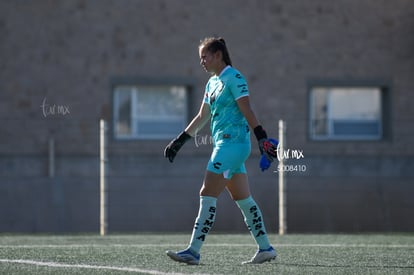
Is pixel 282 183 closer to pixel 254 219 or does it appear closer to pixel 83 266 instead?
pixel 254 219

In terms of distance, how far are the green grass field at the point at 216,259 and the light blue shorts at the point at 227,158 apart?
80 cm

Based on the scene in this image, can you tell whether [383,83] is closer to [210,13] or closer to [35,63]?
[210,13]

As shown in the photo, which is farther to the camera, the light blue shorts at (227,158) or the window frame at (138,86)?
the window frame at (138,86)

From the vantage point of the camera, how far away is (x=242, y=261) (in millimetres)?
9719

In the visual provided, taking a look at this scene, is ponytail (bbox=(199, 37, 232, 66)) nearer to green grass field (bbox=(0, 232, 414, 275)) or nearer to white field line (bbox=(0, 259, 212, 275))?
green grass field (bbox=(0, 232, 414, 275))

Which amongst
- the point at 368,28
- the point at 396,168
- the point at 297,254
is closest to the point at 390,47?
the point at 368,28

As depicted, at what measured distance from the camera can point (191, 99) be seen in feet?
76.7

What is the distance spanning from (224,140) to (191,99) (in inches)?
563

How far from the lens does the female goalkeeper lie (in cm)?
905

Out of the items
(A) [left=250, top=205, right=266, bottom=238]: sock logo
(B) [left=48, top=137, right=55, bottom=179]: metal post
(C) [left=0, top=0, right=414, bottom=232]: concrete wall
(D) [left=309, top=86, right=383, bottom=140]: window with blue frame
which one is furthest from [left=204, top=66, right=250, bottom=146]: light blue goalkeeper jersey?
(D) [left=309, top=86, right=383, bottom=140]: window with blue frame

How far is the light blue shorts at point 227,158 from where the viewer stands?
9.04 metres

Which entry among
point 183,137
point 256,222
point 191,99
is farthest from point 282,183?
point 256,222

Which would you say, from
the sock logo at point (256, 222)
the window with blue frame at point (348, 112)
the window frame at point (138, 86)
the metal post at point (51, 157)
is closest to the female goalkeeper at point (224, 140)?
the sock logo at point (256, 222)

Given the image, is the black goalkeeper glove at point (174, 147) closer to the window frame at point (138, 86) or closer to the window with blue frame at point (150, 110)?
the window frame at point (138, 86)
